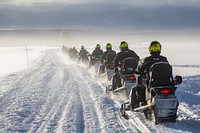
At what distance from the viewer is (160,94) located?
9141mm

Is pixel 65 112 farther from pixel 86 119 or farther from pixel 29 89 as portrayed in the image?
pixel 29 89

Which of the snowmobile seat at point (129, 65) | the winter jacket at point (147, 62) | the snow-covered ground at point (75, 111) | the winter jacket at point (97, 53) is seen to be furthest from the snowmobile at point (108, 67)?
the winter jacket at point (147, 62)

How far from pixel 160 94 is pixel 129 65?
4176 mm

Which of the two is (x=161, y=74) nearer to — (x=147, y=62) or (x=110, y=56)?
(x=147, y=62)

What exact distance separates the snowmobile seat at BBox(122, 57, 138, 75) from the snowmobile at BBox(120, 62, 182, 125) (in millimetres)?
2975

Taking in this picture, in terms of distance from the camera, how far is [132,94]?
10547 millimetres

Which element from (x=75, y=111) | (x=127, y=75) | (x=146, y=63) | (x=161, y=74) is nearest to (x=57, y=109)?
(x=75, y=111)

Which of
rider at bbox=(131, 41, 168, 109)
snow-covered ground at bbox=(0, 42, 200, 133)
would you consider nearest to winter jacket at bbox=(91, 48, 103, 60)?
snow-covered ground at bbox=(0, 42, 200, 133)

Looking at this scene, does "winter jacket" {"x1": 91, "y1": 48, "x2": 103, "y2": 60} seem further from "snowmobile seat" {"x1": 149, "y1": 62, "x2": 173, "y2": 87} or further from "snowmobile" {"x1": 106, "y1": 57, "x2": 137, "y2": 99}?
"snowmobile seat" {"x1": 149, "y1": 62, "x2": 173, "y2": 87}

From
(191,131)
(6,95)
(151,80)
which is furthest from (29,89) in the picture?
(191,131)

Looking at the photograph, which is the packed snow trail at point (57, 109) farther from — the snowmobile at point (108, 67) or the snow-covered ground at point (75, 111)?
the snowmobile at point (108, 67)

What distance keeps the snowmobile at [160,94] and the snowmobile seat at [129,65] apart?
298 cm

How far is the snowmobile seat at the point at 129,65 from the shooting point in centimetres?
1320

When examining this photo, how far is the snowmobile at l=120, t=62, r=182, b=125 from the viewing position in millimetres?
9122
